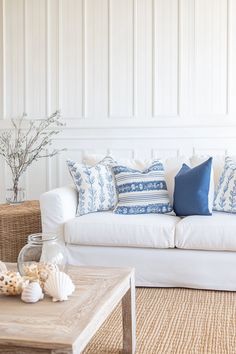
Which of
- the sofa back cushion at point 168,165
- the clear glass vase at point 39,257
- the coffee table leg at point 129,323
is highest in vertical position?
the sofa back cushion at point 168,165

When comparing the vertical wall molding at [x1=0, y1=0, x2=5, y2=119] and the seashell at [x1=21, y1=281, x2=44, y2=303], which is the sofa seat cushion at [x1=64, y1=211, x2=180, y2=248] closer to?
the seashell at [x1=21, y1=281, x2=44, y2=303]

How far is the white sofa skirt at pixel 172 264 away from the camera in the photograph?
2.90 m

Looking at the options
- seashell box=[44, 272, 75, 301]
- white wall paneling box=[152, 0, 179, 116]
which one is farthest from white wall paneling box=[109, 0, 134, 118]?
seashell box=[44, 272, 75, 301]

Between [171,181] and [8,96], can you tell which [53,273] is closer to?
[171,181]

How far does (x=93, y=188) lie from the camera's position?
3.32 metres

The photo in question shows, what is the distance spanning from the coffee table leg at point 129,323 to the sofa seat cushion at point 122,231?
85 cm

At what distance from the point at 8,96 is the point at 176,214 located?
239 cm

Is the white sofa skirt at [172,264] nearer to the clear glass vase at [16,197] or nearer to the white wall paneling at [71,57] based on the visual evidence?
the clear glass vase at [16,197]

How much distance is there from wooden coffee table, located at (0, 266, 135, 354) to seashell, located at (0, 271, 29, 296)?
0.10 ft

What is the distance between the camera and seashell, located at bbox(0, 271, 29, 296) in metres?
1.72

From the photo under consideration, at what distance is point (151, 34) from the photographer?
442 centimetres

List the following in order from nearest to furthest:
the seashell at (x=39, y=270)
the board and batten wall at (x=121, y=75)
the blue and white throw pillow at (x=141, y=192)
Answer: the seashell at (x=39, y=270), the blue and white throw pillow at (x=141, y=192), the board and batten wall at (x=121, y=75)

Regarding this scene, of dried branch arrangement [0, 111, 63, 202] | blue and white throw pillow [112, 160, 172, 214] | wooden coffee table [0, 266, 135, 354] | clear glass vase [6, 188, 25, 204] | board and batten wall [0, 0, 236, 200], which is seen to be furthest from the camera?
dried branch arrangement [0, 111, 63, 202]

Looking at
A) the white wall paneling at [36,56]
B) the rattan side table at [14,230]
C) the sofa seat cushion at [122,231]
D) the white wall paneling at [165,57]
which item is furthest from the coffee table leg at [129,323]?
the white wall paneling at [36,56]
